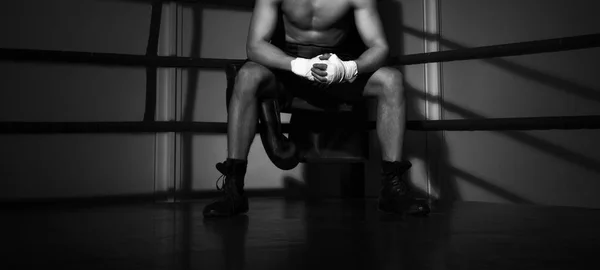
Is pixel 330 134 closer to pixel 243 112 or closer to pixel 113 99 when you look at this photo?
pixel 243 112

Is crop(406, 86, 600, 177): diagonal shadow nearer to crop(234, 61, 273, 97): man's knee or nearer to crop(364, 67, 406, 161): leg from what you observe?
crop(364, 67, 406, 161): leg

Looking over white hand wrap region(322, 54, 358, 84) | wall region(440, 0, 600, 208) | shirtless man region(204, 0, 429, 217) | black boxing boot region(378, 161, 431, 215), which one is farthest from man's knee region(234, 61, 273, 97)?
wall region(440, 0, 600, 208)

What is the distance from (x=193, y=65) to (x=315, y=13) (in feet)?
1.96

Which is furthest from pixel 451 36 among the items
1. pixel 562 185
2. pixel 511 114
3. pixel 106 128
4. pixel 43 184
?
pixel 43 184

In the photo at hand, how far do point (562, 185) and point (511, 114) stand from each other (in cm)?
39

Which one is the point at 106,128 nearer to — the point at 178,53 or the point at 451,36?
the point at 178,53

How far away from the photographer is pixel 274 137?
2246mm

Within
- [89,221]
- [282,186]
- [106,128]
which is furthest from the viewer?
[282,186]

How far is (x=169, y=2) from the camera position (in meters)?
2.85

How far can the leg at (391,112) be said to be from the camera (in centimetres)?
220

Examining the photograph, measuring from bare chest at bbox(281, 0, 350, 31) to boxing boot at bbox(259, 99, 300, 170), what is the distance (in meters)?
0.41

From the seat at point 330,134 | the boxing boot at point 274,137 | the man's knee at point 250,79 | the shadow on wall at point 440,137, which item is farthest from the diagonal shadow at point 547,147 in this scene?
the man's knee at point 250,79

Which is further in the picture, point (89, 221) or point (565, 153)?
Answer: point (565, 153)

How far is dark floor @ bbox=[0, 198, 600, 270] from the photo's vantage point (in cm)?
107
